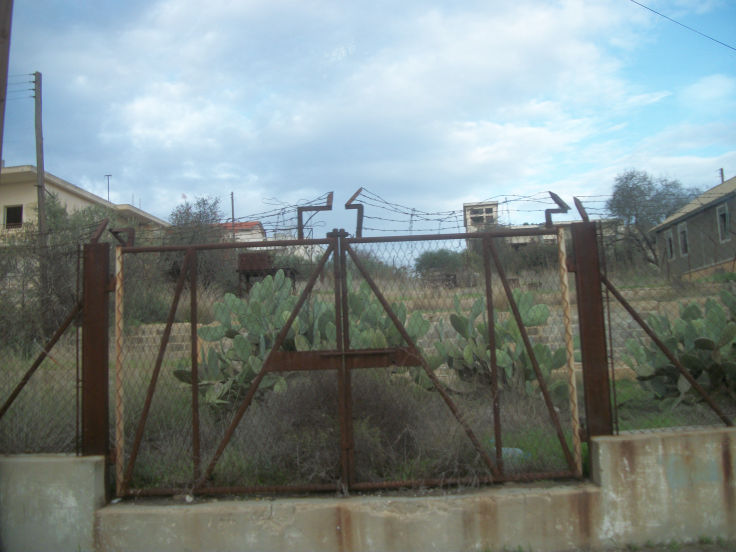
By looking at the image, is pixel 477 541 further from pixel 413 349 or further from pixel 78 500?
pixel 78 500

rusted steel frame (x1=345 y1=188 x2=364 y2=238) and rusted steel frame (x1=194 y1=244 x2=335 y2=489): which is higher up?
rusted steel frame (x1=345 y1=188 x2=364 y2=238)

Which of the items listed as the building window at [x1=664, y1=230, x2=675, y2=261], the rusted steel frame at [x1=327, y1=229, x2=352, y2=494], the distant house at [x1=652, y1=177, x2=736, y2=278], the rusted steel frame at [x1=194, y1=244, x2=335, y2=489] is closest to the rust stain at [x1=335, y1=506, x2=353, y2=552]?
the rusted steel frame at [x1=327, y1=229, x2=352, y2=494]

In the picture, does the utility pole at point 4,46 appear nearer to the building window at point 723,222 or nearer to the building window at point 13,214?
the building window at point 13,214

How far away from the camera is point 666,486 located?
158 inches

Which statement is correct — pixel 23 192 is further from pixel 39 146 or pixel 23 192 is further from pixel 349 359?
pixel 349 359

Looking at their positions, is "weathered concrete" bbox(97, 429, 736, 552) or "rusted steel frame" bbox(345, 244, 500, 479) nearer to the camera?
"weathered concrete" bbox(97, 429, 736, 552)

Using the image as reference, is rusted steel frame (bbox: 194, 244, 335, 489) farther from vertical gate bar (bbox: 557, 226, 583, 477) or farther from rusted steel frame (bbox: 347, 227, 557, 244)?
vertical gate bar (bbox: 557, 226, 583, 477)

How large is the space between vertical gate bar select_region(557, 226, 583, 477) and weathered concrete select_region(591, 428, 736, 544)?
15 cm

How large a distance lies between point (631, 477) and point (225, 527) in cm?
287

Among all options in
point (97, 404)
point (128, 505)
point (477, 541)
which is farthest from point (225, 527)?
point (477, 541)

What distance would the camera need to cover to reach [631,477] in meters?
4.01

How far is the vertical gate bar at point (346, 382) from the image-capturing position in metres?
4.13

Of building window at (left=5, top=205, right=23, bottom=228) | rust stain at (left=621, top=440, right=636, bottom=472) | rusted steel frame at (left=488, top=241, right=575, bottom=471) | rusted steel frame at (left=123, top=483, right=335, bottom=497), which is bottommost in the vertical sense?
rusted steel frame at (left=123, top=483, right=335, bottom=497)

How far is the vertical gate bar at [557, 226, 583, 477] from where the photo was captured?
4211 mm
